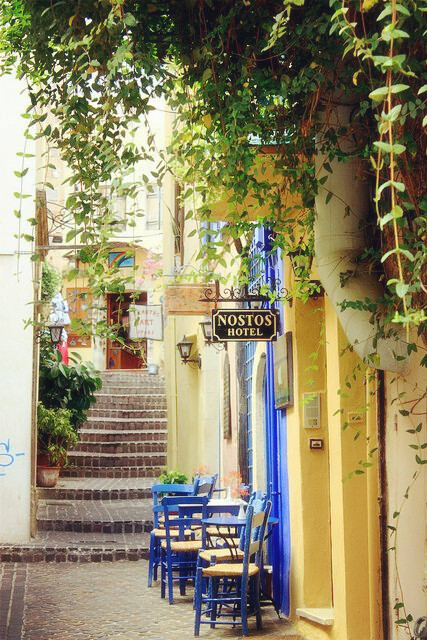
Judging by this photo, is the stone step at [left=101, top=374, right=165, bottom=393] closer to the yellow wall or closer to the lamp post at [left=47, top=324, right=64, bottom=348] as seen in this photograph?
the lamp post at [left=47, top=324, right=64, bottom=348]

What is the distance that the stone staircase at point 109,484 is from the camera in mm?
14070

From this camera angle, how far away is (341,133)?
5453mm

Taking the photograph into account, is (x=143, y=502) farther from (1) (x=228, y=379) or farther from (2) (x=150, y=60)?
(2) (x=150, y=60)

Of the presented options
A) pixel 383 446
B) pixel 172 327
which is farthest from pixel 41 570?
pixel 172 327

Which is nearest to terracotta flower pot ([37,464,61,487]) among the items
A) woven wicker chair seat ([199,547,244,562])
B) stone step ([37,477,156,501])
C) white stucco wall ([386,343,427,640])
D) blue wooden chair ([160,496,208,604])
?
stone step ([37,477,156,501])

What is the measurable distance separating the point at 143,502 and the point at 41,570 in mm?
4926

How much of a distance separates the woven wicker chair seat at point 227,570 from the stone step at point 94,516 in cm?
629

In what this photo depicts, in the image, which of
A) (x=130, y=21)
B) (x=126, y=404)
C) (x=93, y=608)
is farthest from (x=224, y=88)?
(x=126, y=404)

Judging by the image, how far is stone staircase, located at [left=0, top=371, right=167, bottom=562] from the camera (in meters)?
14.1

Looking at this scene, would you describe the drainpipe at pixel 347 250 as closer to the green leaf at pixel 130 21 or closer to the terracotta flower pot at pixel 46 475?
the green leaf at pixel 130 21

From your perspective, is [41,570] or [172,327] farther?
[172,327]

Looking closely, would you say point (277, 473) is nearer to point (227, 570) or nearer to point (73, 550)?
point (227, 570)

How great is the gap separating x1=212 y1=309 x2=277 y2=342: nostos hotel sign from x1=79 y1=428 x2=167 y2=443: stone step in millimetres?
12895

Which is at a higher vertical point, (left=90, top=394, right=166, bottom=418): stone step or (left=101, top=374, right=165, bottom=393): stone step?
(left=101, top=374, right=165, bottom=393): stone step
